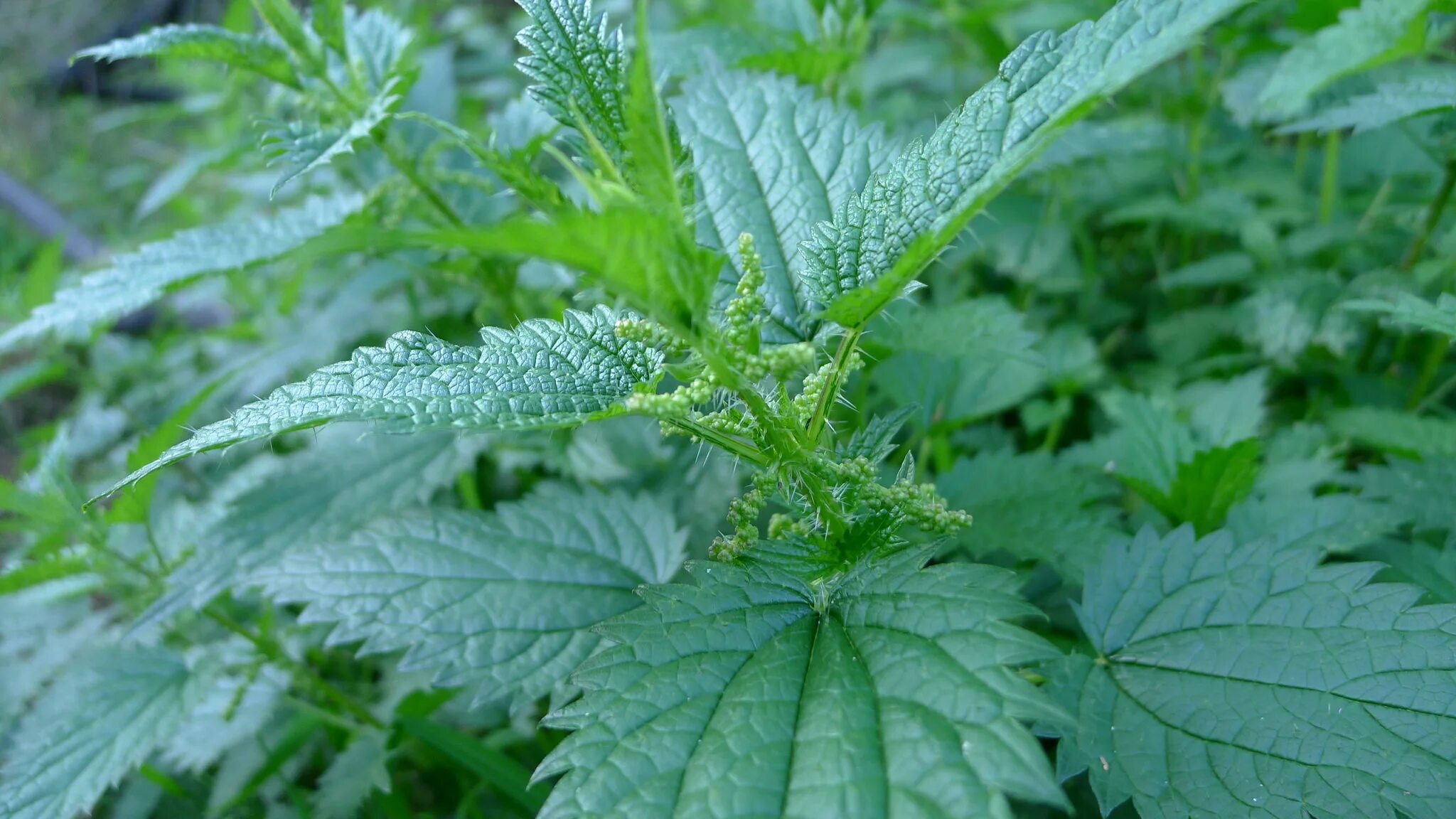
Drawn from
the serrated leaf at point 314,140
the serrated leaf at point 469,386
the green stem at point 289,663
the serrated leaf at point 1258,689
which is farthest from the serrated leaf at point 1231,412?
the green stem at point 289,663

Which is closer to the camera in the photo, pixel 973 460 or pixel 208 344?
pixel 973 460

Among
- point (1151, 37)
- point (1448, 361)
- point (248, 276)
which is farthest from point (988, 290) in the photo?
point (248, 276)

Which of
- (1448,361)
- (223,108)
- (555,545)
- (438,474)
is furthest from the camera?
(223,108)

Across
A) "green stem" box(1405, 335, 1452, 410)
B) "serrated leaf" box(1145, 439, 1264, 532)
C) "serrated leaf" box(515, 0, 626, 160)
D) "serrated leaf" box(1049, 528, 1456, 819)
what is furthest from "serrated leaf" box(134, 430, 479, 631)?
"green stem" box(1405, 335, 1452, 410)

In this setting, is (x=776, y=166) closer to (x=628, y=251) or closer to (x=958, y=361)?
(x=958, y=361)

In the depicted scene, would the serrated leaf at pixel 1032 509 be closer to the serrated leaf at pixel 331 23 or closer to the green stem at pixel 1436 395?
the green stem at pixel 1436 395

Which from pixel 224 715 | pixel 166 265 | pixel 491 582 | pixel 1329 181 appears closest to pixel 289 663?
pixel 224 715

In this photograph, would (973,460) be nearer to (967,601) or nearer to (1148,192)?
(967,601)
